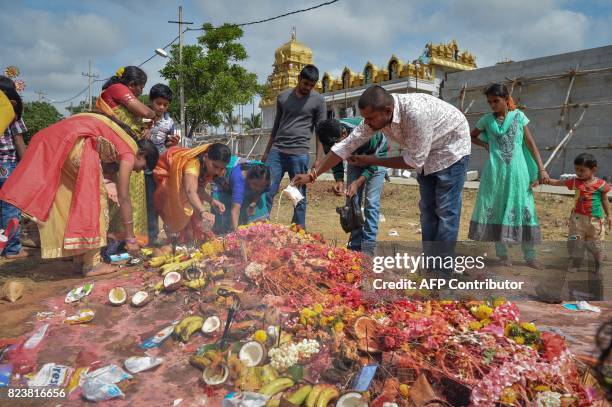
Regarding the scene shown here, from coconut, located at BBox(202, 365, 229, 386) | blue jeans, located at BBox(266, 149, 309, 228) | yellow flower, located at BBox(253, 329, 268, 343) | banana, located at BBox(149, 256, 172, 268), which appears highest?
blue jeans, located at BBox(266, 149, 309, 228)

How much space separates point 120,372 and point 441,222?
2.44 meters

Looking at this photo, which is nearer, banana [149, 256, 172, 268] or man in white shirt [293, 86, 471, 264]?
man in white shirt [293, 86, 471, 264]

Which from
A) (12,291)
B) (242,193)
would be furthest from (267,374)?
(242,193)

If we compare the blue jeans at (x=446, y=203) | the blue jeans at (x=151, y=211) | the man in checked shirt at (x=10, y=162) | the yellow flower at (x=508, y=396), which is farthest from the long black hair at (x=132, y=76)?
the yellow flower at (x=508, y=396)

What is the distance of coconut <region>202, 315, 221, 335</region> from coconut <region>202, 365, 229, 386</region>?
1.41 feet

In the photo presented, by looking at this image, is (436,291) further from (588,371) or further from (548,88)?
(548,88)

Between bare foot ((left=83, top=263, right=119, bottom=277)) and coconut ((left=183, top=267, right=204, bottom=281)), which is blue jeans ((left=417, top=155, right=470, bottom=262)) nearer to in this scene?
coconut ((left=183, top=267, right=204, bottom=281))

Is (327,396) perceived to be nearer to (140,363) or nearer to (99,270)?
(140,363)

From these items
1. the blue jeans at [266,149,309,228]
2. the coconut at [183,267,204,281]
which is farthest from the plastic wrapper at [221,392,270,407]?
the blue jeans at [266,149,309,228]

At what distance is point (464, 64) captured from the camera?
23000 millimetres

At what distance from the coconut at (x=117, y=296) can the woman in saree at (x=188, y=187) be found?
45.9 inches

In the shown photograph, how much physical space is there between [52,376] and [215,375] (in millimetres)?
825

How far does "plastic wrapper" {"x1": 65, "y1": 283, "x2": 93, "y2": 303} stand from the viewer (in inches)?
124

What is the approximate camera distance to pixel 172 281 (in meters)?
3.20
